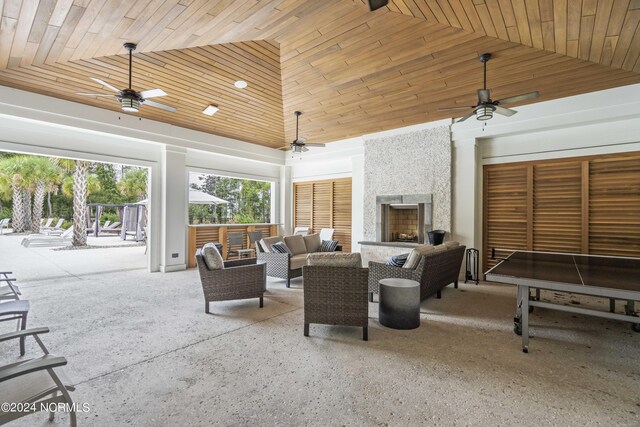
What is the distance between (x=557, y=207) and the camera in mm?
5980

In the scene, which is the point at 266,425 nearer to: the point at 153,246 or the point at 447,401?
the point at 447,401

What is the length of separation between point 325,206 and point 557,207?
576 centimetres

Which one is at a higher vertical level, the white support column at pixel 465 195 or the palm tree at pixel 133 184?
the palm tree at pixel 133 184

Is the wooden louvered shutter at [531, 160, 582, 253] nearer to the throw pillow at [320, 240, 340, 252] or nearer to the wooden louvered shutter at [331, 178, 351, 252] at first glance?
the throw pillow at [320, 240, 340, 252]

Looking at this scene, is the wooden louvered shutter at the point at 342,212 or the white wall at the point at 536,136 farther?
the wooden louvered shutter at the point at 342,212

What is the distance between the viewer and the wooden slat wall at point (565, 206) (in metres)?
5.37

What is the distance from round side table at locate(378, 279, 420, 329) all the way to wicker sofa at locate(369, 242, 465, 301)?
1.97ft

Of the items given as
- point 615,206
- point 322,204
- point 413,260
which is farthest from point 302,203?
point 615,206

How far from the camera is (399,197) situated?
7438 millimetres

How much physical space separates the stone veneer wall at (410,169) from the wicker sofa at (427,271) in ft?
6.23

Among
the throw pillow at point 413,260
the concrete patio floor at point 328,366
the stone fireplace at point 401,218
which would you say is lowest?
the concrete patio floor at point 328,366

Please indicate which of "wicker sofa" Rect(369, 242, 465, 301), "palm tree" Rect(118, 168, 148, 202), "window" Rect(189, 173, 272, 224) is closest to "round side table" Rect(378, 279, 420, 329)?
"wicker sofa" Rect(369, 242, 465, 301)

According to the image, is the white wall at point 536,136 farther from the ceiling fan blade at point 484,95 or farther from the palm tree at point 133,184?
the palm tree at point 133,184

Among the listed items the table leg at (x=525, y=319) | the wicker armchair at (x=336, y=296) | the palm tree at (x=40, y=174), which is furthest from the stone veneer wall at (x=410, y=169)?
the palm tree at (x=40, y=174)
